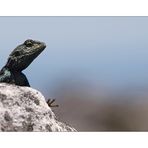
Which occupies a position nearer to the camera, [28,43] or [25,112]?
[25,112]

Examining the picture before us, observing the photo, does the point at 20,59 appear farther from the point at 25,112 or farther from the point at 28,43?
the point at 25,112

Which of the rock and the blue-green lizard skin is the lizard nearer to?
the blue-green lizard skin

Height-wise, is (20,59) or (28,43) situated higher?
(28,43)

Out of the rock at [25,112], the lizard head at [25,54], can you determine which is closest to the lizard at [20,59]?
the lizard head at [25,54]

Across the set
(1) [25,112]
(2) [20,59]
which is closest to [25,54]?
(2) [20,59]

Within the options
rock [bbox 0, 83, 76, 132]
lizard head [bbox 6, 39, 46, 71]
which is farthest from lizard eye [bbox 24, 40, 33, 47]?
rock [bbox 0, 83, 76, 132]
